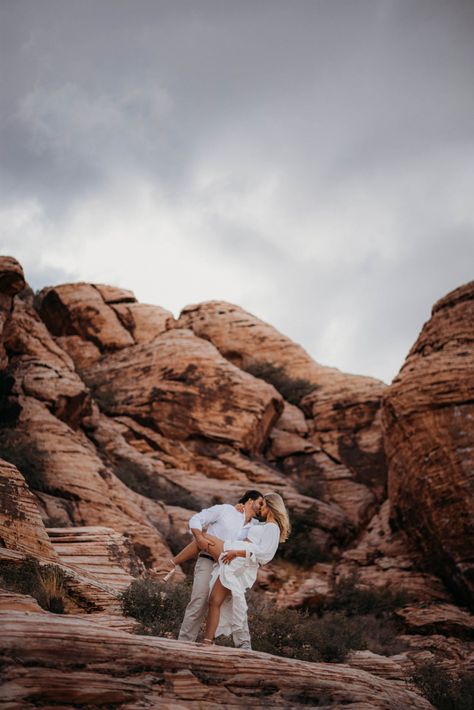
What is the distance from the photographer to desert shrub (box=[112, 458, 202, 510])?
17.1 metres

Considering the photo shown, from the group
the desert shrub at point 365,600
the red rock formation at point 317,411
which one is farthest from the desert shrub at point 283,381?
the desert shrub at point 365,600

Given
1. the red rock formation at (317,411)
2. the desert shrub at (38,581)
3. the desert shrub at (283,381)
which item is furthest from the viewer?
the desert shrub at (283,381)

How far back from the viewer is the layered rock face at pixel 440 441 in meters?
14.3

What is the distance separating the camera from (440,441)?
1489cm

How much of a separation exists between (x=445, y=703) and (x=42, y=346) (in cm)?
1495

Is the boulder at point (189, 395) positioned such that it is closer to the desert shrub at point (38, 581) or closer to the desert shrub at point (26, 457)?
the desert shrub at point (26, 457)

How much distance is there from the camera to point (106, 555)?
10.4 metres

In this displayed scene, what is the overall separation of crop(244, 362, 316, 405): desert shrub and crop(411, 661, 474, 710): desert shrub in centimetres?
1804

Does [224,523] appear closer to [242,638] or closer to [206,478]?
[242,638]

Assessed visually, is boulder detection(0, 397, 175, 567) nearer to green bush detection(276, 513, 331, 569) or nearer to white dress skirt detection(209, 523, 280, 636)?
green bush detection(276, 513, 331, 569)

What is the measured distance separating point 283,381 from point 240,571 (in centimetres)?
2086

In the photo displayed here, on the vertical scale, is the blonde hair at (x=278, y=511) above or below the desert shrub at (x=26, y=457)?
below

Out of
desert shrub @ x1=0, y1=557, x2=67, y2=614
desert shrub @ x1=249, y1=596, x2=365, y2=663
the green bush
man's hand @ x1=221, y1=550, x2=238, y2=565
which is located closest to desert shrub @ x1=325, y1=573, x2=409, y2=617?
the green bush

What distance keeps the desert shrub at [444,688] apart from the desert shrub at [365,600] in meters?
5.36
